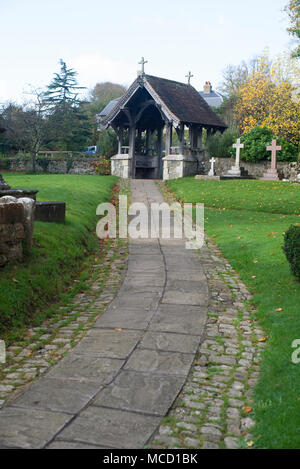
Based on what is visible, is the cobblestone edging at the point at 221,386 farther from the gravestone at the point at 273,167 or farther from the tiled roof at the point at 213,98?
the tiled roof at the point at 213,98

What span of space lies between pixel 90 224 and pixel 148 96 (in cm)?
1814

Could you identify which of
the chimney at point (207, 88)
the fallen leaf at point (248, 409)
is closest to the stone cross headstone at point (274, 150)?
the fallen leaf at point (248, 409)

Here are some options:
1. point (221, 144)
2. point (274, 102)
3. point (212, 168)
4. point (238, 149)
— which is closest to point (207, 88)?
point (274, 102)

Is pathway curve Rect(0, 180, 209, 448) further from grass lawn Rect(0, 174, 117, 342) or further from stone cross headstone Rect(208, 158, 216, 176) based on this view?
stone cross headstone Rect(208, 158, 216, 176)

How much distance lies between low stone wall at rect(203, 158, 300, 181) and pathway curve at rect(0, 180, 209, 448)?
21722mm

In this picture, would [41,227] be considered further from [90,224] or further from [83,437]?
[83,437]

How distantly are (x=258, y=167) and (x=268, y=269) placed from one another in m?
21.3

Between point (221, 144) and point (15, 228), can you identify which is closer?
point (15, 228)

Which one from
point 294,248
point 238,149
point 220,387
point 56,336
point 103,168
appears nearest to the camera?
point 220,387

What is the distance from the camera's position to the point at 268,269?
28.9 feet

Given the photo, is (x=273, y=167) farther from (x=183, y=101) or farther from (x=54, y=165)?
(x=54, y=165)

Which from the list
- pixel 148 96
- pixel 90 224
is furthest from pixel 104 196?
pixel 148 96

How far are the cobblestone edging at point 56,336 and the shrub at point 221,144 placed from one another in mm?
22384

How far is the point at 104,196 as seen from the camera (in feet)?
60.5
